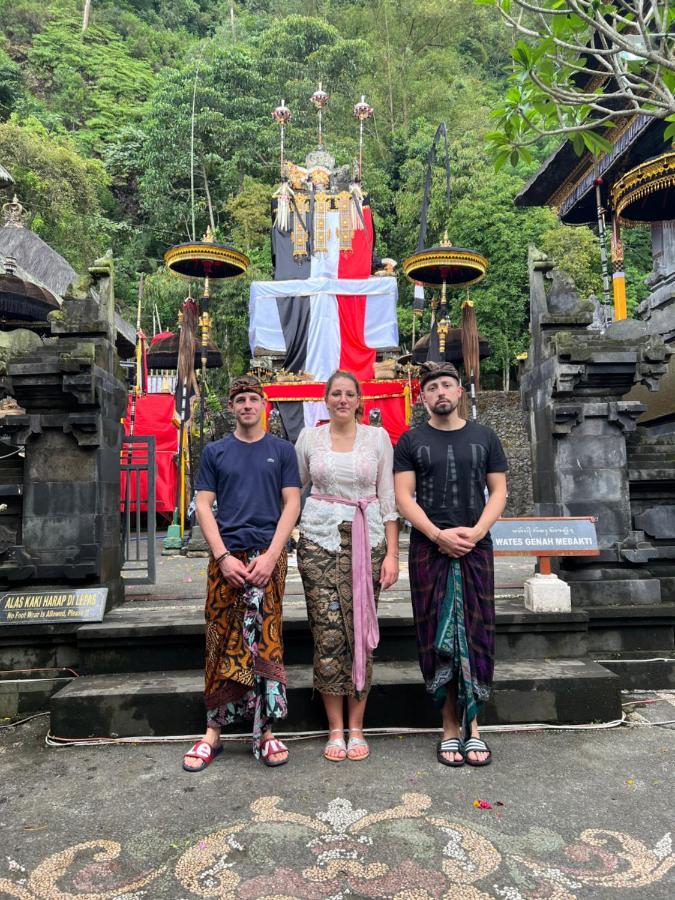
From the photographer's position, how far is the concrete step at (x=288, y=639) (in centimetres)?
388

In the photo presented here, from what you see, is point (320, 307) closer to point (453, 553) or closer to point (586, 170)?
point (586, 170)

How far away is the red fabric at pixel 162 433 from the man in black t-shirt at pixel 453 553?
11.1 m

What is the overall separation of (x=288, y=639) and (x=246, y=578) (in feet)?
4.06

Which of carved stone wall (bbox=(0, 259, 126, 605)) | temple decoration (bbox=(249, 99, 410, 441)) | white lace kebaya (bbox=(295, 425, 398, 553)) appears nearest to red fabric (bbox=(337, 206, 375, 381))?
temple decoration (bbox=(249, 99, 410, 441))

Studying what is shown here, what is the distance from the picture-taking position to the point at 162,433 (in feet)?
48.4

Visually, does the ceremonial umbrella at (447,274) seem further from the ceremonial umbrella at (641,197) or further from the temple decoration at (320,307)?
the ceremonial umbrella at (641,197)

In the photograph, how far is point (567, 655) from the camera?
13.1 feet

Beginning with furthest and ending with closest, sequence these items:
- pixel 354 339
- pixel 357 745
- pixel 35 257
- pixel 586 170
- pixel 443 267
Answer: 1. pixel 35 257
2. pixel 586 170
3. pixel 354 339
4. pixel 443 267
5. pixel 357 745

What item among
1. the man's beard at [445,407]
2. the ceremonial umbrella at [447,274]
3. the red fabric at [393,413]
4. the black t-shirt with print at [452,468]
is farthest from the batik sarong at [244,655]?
the red fabric at [393,413]

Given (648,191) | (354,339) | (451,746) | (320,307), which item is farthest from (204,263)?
(451,746)

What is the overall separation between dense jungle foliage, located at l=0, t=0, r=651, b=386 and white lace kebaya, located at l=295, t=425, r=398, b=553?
13.6 meters

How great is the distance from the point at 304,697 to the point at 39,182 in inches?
910

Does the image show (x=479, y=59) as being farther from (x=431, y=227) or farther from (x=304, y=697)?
(x=304, y=697)

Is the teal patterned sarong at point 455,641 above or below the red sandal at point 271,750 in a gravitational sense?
above
